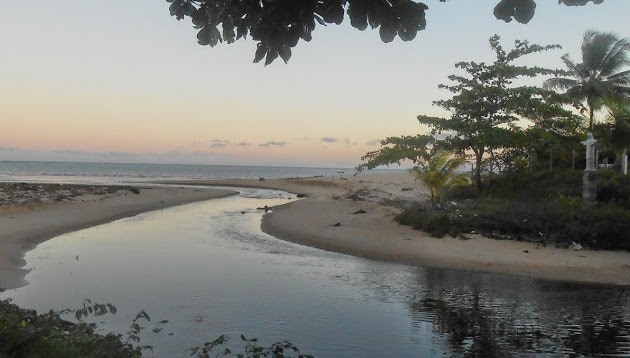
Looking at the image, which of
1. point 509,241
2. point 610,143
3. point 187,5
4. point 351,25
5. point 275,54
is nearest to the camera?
point 351,25

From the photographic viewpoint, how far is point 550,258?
13.1m

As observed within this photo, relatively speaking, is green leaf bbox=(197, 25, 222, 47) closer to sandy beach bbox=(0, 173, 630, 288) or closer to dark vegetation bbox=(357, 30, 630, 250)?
sandy beach bbox=(0, 173, 630, 288)

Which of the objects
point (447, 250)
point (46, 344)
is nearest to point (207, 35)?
point (46, 344)

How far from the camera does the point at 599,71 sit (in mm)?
30641

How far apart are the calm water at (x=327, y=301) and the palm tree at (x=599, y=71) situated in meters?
22.6

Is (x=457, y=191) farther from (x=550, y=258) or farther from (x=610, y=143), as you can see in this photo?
(x=550, y=258)

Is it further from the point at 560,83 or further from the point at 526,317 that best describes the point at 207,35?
the point at 560,83

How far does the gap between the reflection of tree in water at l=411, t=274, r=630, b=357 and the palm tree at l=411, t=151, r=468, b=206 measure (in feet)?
26.4

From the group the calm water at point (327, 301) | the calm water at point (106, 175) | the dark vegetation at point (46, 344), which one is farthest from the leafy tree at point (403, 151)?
the calm water at point (106, 175)

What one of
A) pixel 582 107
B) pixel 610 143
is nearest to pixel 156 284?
pixel 610 143

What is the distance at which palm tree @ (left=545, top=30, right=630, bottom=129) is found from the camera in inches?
1184

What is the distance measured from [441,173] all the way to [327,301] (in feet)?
35.3

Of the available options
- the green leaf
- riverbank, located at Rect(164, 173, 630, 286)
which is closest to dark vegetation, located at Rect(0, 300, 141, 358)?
the green leaf

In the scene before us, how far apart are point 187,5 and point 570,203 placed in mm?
16279
